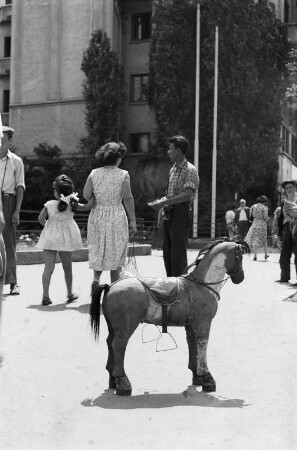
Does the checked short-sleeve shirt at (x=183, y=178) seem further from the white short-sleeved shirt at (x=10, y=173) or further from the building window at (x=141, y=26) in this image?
the building window at (x=141, y=26)

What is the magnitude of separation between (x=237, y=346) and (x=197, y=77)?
26767mm

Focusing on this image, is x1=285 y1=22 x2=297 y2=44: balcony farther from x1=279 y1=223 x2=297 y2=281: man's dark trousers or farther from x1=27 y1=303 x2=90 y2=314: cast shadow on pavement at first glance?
x1=27 y1=303 x2=90 y2=314: cast shadow on pavement

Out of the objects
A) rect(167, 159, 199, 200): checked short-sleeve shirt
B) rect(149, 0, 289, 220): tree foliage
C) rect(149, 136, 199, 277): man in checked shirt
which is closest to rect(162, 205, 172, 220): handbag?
rect(149, 136, 199, 277): man in checked shirt

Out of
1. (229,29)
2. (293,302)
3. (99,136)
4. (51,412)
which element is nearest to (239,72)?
(229,29)

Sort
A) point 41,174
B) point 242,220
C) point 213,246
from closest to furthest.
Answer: point 213,246, point 242,220, point 41,174

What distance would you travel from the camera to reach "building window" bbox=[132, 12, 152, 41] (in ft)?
124

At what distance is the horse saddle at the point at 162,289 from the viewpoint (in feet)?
15.2

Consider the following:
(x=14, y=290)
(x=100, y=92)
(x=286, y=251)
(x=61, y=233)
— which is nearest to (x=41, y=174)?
(x=100, y=92)

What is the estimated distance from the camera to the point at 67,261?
8.98m

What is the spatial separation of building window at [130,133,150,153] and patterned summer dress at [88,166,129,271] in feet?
96.0

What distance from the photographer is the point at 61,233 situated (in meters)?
9.10

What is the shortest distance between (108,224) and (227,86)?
27.1 metres

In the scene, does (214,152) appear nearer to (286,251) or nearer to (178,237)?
(286,251)

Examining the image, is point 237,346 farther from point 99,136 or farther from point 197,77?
point 99,136
